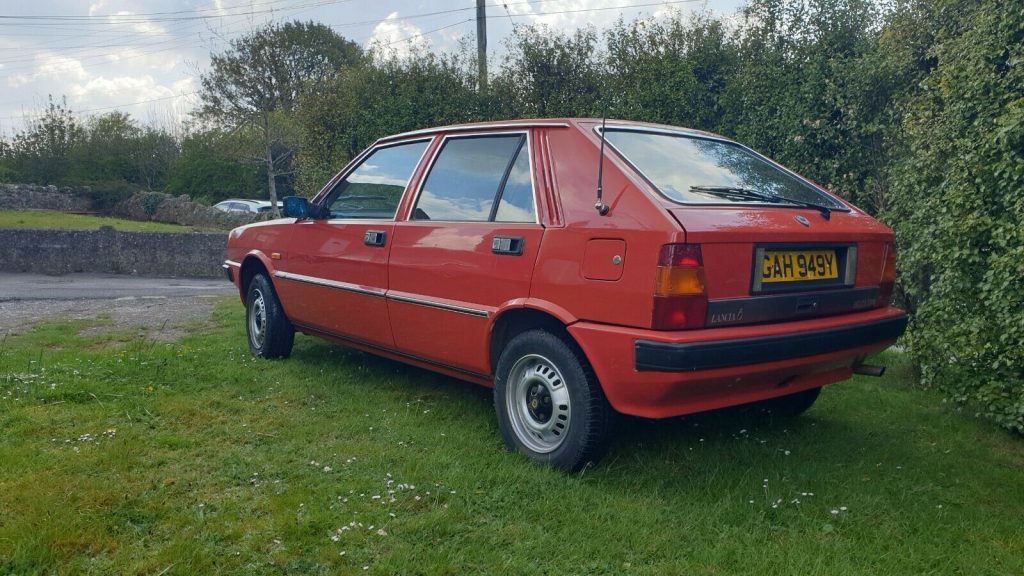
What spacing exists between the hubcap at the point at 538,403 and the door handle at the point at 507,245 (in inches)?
20.1

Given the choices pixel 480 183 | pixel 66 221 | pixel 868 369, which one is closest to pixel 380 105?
pixel 480 183

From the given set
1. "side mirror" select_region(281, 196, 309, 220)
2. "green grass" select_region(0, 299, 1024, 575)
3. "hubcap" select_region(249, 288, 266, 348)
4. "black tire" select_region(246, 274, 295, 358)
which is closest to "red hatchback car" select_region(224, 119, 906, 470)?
"green grass" select_region(0, 299, 1024, 575)

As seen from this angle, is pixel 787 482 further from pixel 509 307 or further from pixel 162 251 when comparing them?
pixel 162 251

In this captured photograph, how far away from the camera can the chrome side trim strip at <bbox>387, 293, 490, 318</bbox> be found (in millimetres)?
3778

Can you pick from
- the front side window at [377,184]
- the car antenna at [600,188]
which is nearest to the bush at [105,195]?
the front side window at [377,184]

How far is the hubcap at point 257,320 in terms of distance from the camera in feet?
19.3

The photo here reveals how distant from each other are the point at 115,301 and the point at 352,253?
6.66 meters

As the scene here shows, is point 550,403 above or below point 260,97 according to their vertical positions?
below

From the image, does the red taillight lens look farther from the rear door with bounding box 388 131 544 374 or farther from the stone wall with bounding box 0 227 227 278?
the stone wall with bounding box 0 227 227 278

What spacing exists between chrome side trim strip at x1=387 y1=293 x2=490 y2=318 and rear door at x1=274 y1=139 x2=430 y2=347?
0.17m

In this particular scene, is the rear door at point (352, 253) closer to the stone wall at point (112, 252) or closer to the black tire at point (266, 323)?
the black tire at point (266, 323)

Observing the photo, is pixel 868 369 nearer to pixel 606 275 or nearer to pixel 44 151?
pixel 606 275

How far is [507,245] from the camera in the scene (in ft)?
11.9

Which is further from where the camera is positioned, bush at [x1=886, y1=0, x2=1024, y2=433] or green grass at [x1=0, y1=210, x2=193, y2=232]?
green grass at [x1=0, y1=210, x2=193, y2=232]
